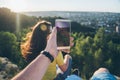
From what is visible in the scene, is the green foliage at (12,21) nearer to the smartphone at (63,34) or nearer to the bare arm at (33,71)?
the smartphone at (63,34)

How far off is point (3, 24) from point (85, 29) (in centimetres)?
1513

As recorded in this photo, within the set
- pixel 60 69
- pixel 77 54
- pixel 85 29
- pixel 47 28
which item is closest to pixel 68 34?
pixel 47 28

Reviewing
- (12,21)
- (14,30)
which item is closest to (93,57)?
(14,30)

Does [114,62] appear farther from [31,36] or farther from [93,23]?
[31,36]

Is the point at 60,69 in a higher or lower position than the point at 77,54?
higher

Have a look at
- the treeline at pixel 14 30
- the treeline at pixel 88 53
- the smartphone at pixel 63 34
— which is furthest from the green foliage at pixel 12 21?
the smartphone at pixel 63 34

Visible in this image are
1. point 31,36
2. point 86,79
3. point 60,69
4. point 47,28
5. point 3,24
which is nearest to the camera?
point 47,28

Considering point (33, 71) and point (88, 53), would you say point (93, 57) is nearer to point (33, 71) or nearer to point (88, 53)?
point (88, 53)

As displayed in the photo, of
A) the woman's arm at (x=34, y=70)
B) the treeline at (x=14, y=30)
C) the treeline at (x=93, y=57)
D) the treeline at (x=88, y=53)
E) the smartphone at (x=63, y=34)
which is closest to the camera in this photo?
the woman's arm at (x=34, y=70)

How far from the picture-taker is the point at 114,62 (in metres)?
34.1

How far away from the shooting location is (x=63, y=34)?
2012mm

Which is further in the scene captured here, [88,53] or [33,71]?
[88,53]

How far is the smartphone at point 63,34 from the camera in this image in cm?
201

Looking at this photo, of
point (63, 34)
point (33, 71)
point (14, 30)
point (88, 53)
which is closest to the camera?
point (33, 71)
